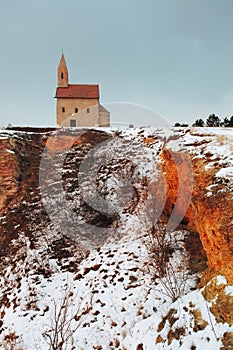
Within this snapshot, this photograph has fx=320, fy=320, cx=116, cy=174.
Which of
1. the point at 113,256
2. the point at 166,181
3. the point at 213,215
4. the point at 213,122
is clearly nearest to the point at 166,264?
the point at 113,256

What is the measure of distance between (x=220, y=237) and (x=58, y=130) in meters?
20.5

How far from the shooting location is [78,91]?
4797 cm

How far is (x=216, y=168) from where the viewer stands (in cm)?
1150

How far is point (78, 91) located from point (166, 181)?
115 ft

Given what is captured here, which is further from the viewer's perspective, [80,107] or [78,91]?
[78,91]

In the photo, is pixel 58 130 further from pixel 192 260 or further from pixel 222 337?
pixel 222 337

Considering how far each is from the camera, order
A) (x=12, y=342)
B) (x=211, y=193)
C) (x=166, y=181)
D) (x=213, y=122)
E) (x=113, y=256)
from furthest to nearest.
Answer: (x=213, y=122) → (x=166, y=181) → (x=113, y=256) → (x=12, y=342) → (x=211, y=193)

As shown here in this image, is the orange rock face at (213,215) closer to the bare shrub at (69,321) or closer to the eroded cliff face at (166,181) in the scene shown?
the eroded cliff face at (166,181)

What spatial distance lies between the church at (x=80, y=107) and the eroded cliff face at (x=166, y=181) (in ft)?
65.5

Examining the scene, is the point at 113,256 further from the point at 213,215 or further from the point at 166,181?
the point at 213,215

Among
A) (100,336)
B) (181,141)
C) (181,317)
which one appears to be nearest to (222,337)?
(181,317)

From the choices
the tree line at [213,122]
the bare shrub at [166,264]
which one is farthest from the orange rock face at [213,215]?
the tree line at [213,122]

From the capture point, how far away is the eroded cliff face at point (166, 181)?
9.71 meters

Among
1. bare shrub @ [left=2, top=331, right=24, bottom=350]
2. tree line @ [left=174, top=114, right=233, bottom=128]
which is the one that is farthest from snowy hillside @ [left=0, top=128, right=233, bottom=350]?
tree line @ [left=174, top=114, right=233, bottom=128]
